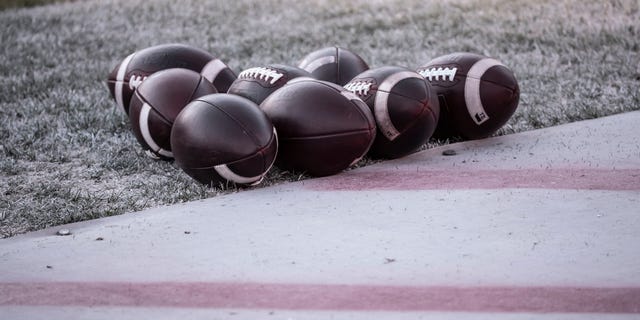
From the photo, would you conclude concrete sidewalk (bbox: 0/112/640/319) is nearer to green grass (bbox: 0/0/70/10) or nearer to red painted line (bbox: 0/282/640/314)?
red painted line (bbox: 0/282/640/314)

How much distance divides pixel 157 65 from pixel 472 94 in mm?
2349

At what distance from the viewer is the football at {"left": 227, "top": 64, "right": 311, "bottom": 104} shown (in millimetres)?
6312

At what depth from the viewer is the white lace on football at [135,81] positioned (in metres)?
6.95

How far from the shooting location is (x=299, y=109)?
5.75 metres

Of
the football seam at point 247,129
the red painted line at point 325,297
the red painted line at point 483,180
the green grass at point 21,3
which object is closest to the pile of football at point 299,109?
the football seam at point 247,129

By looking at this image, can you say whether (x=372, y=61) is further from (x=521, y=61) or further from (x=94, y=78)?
(x=94, y=78)

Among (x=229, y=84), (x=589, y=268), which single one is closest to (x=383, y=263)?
(x=589, y=268)

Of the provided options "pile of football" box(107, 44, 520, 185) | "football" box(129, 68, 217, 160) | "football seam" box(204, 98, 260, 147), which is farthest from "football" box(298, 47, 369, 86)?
"football seam" box(204, 98, 260, 147)

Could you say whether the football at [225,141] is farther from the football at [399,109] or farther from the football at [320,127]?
the football at [399,109]

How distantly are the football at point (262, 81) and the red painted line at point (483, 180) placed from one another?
84 cm

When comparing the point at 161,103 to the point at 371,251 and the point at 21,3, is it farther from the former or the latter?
the point at 21,3

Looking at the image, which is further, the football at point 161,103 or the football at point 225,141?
the football at point 161,103

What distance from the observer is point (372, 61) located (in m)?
10.0

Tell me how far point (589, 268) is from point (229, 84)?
3.62 m
